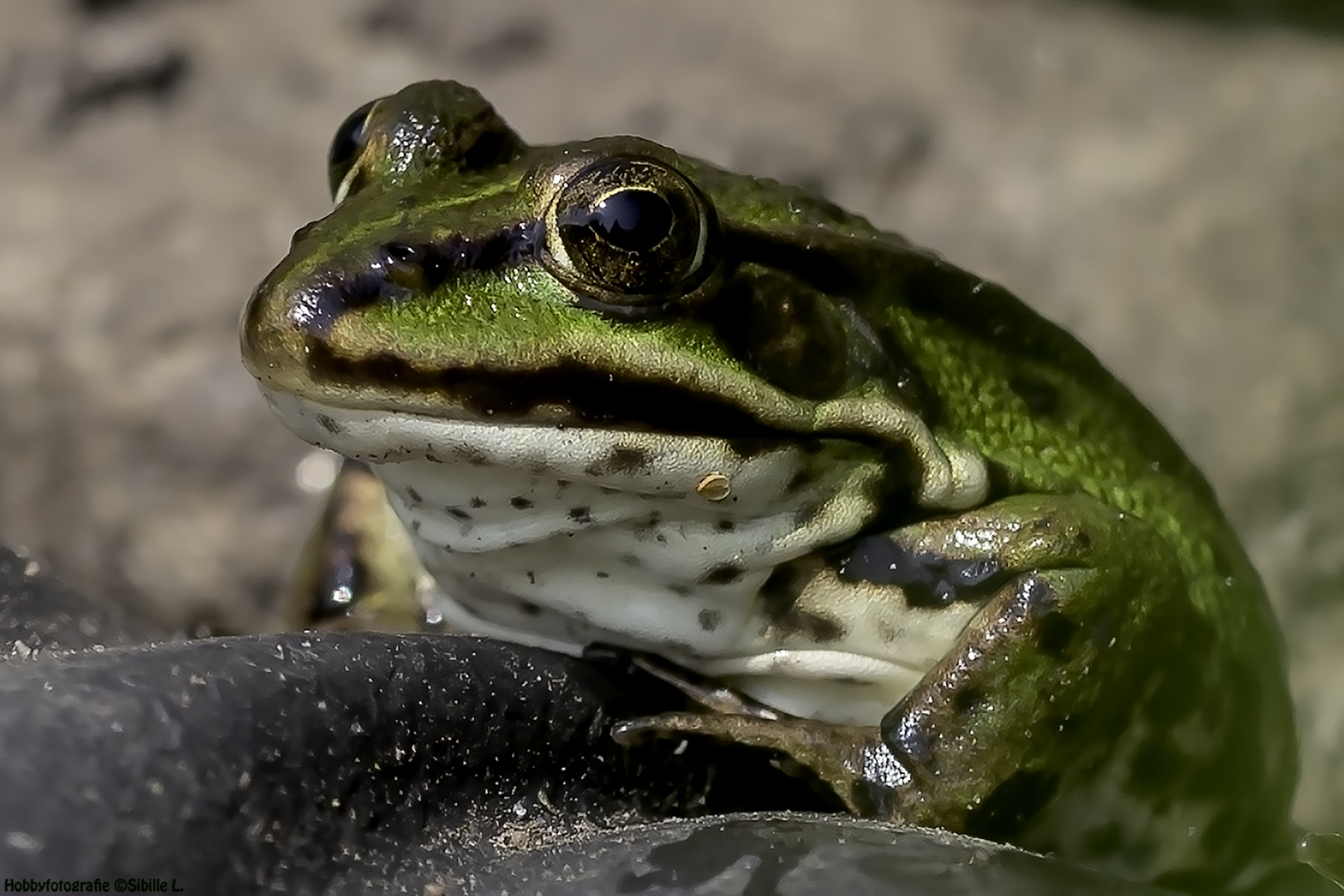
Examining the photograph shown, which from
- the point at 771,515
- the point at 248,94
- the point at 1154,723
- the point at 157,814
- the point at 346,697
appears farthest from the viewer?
the point at 248,94

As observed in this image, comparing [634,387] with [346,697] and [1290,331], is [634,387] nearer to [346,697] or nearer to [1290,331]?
[346,697]

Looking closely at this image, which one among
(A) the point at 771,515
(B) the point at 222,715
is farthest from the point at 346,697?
(A) the point at 771,515

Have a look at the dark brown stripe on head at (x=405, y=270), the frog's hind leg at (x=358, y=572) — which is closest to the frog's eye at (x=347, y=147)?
the dark brown stripe on head at (x=405, y=270)

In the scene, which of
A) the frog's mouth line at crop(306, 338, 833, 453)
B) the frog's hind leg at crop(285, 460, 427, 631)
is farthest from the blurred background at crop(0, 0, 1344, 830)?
the frog's mouth line at crop(306, 338, 833, 453)

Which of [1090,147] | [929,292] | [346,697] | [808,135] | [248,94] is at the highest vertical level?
[1090,147]

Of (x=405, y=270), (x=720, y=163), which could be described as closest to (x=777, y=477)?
(x=405, y=270)

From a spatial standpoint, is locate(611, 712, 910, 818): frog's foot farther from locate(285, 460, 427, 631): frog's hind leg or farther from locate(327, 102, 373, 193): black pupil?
locate(327, 102, 373, 193): black pupil
